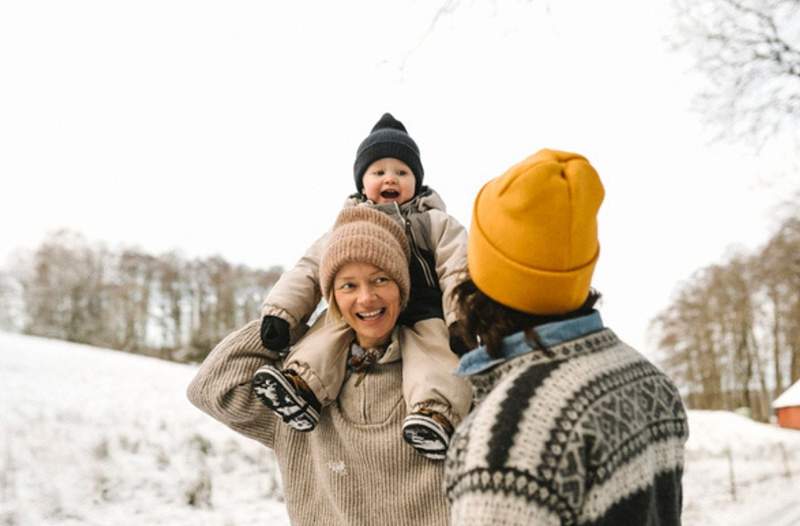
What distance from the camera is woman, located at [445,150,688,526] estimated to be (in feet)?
3.33

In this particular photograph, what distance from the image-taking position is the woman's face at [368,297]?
1.88 metres

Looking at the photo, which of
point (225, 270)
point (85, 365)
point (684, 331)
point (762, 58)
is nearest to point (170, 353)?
point (225, 270)

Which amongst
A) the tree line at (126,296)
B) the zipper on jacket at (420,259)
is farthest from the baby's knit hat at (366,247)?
the tree line at (126,296)

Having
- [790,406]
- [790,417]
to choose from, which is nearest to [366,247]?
[790,406]

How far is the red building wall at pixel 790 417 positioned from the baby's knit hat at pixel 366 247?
19.7 m

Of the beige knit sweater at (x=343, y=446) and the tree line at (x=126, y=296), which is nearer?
the beige knit sweater at (x=343, y=446)

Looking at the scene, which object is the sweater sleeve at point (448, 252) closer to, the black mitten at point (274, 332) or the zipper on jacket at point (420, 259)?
the zipper on jacket at point (420, 259)

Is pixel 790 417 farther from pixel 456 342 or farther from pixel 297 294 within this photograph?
pixel 297 294

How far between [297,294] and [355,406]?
0.41 m

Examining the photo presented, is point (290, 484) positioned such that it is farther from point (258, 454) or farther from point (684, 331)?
point (684, 331)

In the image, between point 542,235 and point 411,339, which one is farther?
point 411,339

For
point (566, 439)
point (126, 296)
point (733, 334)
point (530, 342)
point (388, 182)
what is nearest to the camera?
A: point (566, 439)

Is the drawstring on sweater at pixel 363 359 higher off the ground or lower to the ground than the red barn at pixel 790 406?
higher

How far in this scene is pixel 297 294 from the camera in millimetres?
2039
